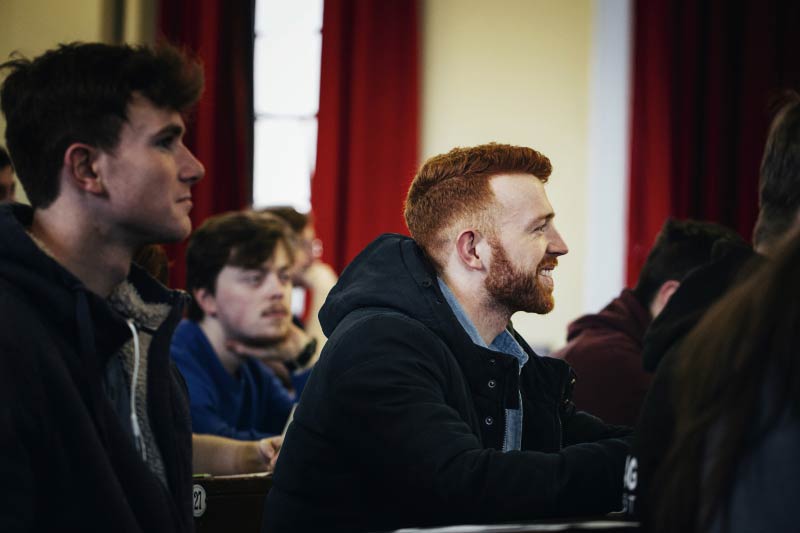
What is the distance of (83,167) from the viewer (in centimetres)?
158

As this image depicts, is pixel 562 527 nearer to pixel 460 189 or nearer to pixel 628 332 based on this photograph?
pixel 460 189

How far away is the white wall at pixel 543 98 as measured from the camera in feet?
16.6

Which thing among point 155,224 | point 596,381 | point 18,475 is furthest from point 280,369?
point 18,475

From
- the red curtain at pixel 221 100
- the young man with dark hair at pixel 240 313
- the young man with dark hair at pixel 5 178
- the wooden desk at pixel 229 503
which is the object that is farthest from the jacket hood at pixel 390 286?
the red curtain at pixel 221 100

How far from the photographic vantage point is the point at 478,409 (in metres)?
1.82

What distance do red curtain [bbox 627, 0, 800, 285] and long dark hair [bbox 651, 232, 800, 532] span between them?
4228mm

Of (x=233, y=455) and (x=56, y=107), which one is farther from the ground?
(x=56, y=107)

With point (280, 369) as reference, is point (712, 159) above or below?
above

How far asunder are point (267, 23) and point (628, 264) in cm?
231

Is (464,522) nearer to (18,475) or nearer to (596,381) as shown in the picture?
(18,475)

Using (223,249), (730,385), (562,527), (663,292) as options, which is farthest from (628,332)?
(730,385)

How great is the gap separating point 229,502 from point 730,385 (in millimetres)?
1356

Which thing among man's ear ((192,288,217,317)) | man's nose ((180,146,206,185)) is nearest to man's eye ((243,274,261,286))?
man's ear ((192,288,217,317))

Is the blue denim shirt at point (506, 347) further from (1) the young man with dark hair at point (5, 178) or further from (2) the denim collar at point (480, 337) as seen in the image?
(1) the young man with dark hair at point (5, 178)
